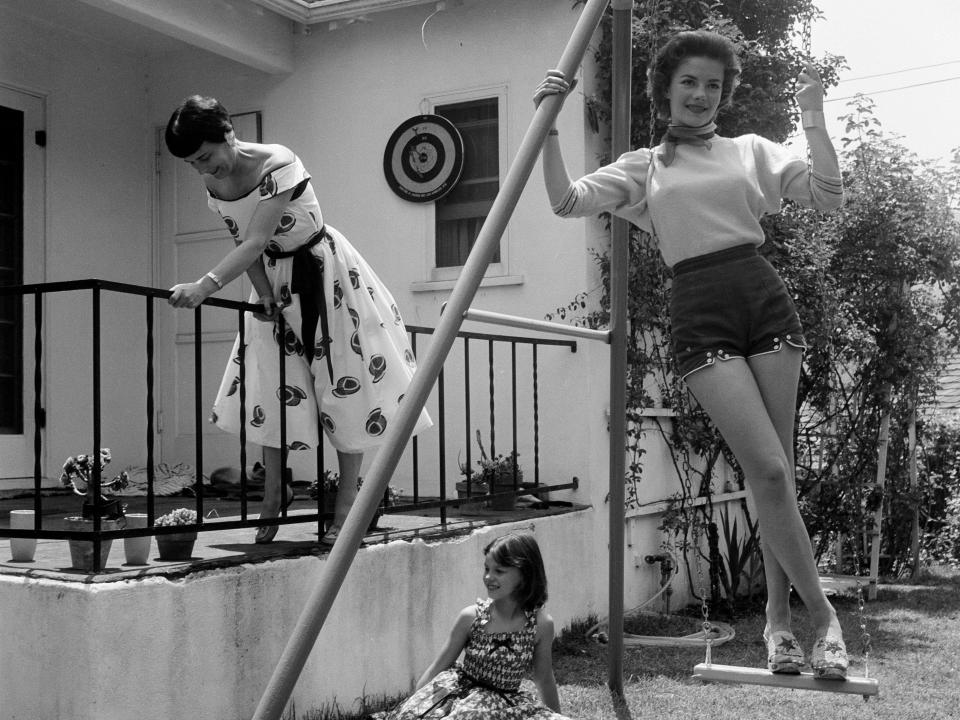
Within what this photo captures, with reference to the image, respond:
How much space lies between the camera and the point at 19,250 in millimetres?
6016

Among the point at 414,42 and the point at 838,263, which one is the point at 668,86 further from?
the point at 838,263

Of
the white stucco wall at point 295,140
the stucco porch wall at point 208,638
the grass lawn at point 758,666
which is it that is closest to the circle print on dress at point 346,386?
the stucco porch wall at point 208,638

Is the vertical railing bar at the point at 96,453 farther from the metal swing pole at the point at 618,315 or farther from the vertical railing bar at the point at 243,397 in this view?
the metal swing pole at the point at 618,315

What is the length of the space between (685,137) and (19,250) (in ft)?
14.5

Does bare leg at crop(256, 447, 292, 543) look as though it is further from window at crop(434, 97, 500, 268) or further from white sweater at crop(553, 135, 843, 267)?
window at crop(434, 97, 500, 268)

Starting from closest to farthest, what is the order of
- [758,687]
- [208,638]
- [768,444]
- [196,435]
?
[768,444]
[208,638]
[196,435]
[758,687]

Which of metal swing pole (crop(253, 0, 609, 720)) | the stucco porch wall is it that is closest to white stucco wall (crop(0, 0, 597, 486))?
the stucco porch wall

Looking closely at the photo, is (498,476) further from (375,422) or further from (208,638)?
(208,638)

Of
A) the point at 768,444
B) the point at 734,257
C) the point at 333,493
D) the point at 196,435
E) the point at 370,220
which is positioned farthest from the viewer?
the point at 370,220

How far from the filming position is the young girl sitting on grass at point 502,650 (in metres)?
3.28

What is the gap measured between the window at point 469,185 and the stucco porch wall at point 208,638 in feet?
6.81

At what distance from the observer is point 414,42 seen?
20.4 feet

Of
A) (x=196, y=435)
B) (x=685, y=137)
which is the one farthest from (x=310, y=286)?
(x=685, y=137)

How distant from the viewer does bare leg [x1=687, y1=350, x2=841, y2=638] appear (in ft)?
8.00
